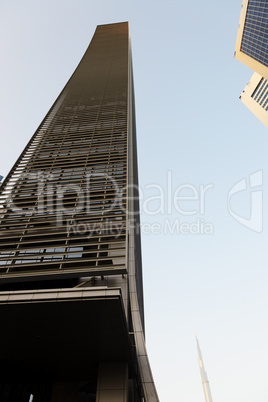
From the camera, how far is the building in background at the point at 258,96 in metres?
86.9

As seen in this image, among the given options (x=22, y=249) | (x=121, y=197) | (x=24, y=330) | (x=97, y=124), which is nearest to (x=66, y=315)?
(x=24, y=330)

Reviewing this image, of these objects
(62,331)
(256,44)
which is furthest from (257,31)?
(62,331)

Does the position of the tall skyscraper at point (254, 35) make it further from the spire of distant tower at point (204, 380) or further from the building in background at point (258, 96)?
the spire of distant tower at point (204, 380)

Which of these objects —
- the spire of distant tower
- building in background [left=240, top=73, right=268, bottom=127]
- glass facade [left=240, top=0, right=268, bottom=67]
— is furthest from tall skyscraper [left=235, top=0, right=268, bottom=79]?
the spire of distant tower

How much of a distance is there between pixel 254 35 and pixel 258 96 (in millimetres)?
22723

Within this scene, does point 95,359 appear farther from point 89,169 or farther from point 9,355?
point 89,169

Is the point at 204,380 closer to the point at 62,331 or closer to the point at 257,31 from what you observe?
the point at 257,31

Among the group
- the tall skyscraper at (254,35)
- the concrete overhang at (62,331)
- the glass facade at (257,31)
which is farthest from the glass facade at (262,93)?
the concrete overhang at (62,331)

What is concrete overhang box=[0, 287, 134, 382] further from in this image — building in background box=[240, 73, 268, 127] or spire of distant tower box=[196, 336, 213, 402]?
spire of distant tower box=[196, 336, 213, 402]

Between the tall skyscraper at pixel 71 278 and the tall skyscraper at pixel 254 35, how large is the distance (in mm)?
67905

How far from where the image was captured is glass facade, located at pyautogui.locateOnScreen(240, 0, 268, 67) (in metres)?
67.0

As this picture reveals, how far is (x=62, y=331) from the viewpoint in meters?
9.40

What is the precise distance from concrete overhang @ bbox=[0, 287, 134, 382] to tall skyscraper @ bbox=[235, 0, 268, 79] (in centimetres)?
7967

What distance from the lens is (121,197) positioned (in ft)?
45.8
